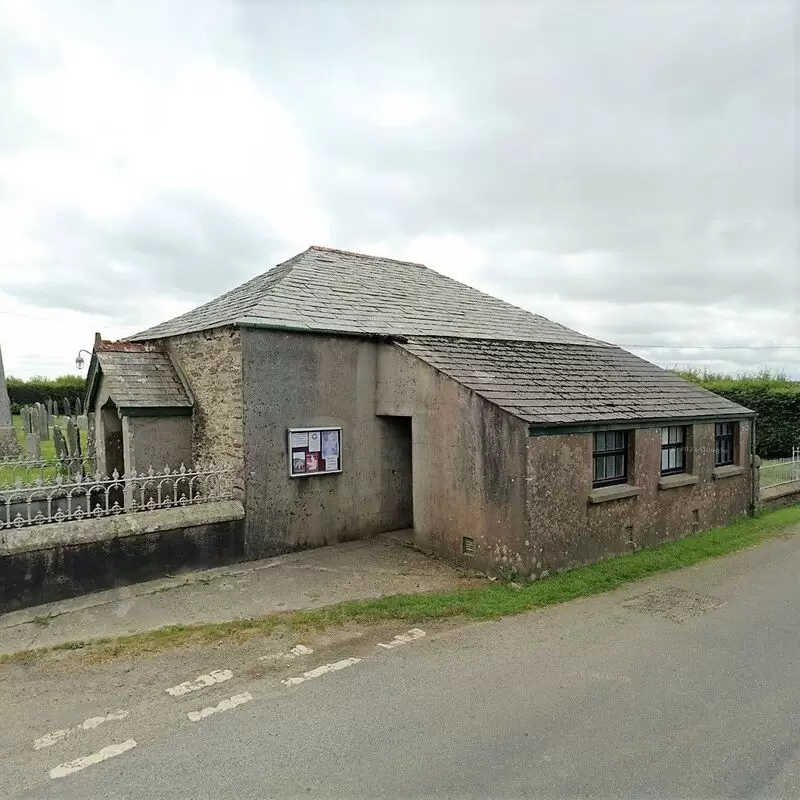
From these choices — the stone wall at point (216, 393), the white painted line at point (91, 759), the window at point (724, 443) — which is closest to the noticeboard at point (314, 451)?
the stone wall at point (216, 393)

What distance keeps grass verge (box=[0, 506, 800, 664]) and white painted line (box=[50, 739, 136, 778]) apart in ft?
6.01

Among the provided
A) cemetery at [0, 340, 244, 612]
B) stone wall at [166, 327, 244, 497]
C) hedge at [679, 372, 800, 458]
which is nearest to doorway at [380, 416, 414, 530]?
stone wall at [166, 327, 244, 497]

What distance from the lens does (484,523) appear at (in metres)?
9.11

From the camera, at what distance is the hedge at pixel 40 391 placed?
132ft

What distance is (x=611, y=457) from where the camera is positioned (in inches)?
413

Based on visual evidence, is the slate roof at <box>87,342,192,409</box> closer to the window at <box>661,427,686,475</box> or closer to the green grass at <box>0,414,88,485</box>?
the green grass at <box>0,414,88,485</box>

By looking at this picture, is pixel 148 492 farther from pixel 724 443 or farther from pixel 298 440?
pixel 724 443

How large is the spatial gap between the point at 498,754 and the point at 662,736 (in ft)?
4.57

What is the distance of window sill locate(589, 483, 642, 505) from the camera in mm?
9672

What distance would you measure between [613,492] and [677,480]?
7.92ft

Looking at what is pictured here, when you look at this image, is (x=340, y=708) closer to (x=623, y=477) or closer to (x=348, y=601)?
(x=348, y=601)

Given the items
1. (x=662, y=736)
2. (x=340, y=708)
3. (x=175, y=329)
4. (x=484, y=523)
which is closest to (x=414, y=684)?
(x=340, y=708)

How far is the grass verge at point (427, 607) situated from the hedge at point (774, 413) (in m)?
14.5

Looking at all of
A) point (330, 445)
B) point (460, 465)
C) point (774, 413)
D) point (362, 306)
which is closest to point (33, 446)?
point (330, 445)
